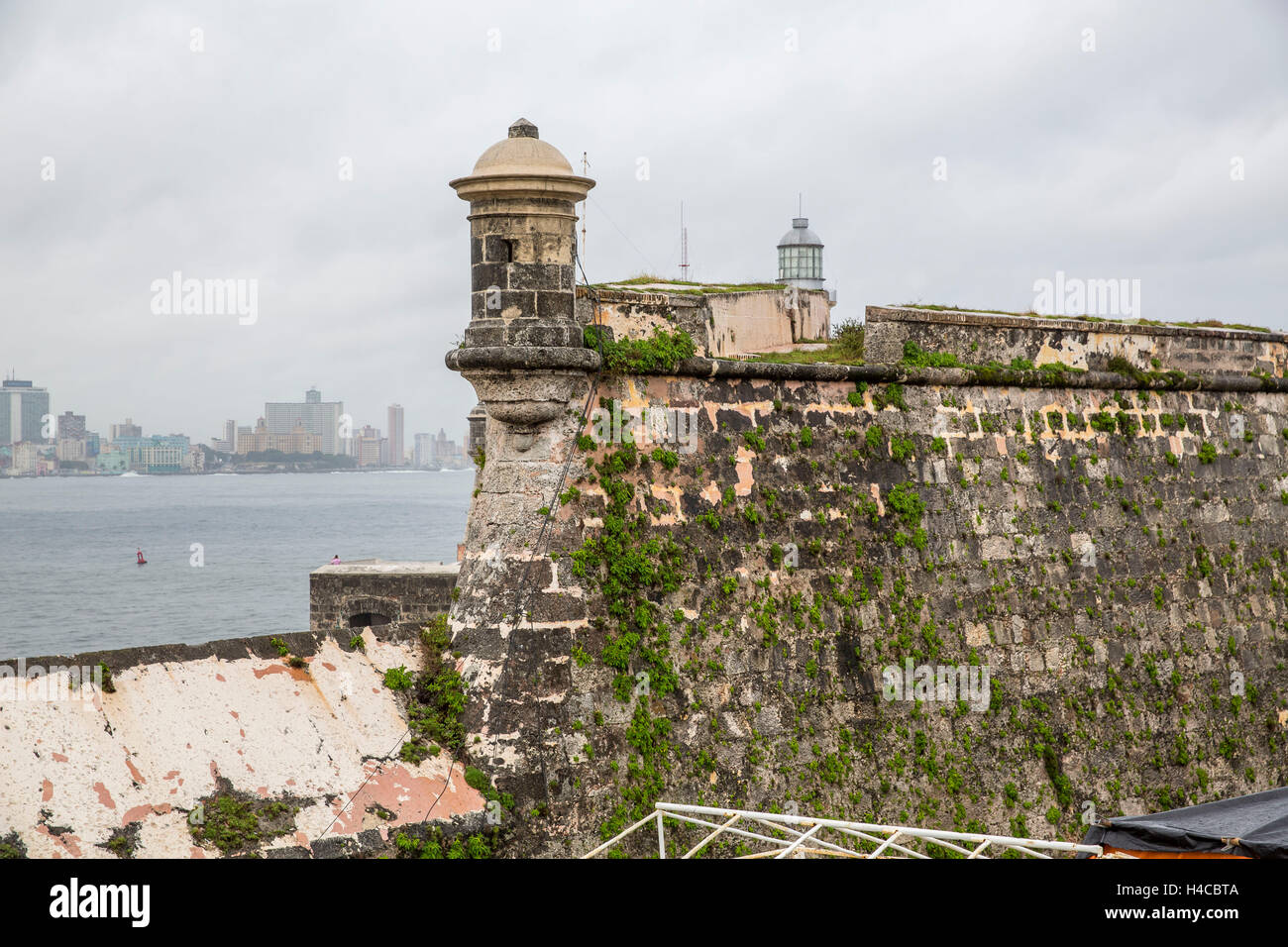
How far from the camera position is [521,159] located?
9859 mm

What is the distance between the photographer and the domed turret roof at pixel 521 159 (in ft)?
32.2

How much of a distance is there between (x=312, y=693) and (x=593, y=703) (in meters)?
2.14

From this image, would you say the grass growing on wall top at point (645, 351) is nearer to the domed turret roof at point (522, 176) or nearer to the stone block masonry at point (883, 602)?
the stone block masonry at point (883, 602)

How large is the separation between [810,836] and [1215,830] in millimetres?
2741

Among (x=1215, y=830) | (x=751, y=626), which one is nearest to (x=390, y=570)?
(x=751, y=626)

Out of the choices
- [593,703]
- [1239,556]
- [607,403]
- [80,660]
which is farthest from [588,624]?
[1239,556]

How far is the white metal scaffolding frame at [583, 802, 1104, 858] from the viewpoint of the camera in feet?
28.7

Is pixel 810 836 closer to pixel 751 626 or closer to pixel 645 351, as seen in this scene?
pixel 751 626

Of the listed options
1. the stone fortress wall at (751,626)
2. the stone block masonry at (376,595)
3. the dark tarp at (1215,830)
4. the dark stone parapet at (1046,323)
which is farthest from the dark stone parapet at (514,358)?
the stone block masonry at (376,595)

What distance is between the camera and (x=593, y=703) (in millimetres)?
9914

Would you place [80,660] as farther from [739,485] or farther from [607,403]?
[739,485]

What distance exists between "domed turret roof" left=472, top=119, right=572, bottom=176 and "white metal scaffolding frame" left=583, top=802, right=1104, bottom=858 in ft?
16.0

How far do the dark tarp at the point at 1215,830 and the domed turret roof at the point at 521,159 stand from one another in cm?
637
